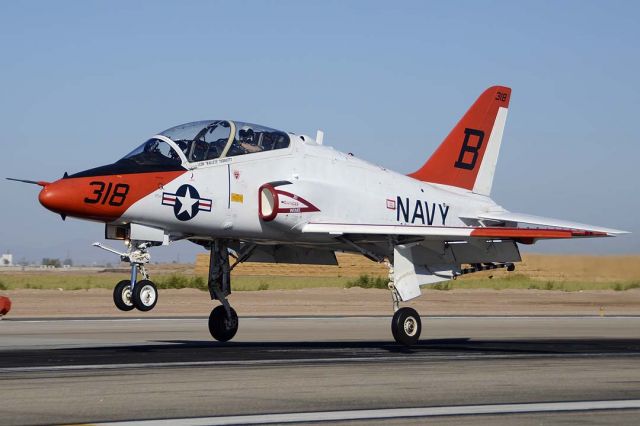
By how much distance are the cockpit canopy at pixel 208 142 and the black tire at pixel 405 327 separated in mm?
4407

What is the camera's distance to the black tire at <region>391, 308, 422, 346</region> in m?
21.8

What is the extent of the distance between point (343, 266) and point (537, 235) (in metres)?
69.6

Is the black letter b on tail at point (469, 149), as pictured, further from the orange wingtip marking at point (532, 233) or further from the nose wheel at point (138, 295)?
the nose wheel at point (138, 295)

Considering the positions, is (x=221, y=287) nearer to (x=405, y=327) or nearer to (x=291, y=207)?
(x=291, y=207)

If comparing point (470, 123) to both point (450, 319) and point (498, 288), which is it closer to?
point (450, 319)

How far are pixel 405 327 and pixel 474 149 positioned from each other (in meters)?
6.56

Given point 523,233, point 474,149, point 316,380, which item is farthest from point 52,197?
point 474,149

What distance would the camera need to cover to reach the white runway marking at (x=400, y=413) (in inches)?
398

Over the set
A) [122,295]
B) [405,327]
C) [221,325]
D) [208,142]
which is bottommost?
[221,325]

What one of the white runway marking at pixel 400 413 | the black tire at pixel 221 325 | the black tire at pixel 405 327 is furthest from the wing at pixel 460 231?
the white runway marking at pixel 400 413

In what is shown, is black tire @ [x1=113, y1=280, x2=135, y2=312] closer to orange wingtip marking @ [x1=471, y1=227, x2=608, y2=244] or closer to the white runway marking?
orange wingtip marking @ [x1=471, y1=227, x2=608, y2=244]

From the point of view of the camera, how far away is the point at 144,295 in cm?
1783

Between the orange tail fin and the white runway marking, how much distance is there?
14.4m

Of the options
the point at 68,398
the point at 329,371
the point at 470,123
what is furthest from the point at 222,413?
the point at 470,123
